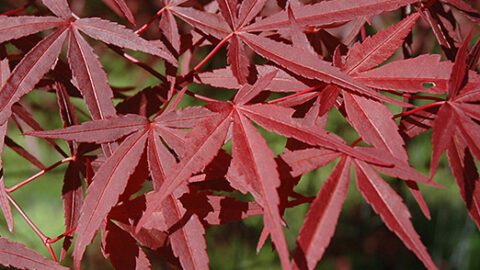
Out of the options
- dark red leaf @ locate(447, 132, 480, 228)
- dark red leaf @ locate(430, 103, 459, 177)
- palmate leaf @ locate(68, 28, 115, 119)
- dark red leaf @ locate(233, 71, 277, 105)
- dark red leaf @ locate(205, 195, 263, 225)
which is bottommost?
dark red leaf @ locate(447, 132, 480, 228)

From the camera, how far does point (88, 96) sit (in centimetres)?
53

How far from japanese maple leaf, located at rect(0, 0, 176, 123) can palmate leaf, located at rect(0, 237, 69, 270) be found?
16 cm

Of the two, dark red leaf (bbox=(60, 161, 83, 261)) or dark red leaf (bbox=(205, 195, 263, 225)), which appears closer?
dark red leaf (bbox=(205, 195, 263, 225))

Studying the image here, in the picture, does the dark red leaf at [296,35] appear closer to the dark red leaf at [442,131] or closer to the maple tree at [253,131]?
the maple tree at [253,131]

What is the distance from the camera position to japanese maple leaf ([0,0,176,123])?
0.52 metres

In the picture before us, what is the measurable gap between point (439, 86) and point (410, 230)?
0.18 metres

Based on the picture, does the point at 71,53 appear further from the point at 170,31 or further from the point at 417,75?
the point at 417,75

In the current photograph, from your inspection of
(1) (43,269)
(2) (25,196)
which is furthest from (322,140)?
(2) (25,196)

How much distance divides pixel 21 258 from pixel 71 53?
0.82ft

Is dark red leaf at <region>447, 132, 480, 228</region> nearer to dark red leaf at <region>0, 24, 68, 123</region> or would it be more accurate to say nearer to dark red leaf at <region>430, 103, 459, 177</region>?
dark red leaf at <region>430, 103, 459, 177</region>

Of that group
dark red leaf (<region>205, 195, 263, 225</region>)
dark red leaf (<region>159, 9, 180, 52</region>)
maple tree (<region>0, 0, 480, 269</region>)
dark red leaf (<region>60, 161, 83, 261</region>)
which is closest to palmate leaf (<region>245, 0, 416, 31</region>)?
maple tree (<region>0, 0, 480, 269</region>)

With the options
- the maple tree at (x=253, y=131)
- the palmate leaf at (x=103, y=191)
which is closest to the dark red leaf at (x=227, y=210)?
the maple tree at (x=253, y=131)

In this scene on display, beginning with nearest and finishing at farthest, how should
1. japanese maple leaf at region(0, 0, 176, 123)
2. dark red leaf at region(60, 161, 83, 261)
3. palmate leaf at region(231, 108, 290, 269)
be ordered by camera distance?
palmate leaf at region(231, 108, 290, 269), japanese maple leaf at region(0, 0, 176, 123), dark red leaf at region(60, 161, 83, 261)

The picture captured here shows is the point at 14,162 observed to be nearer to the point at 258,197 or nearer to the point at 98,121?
the point at 98,121
